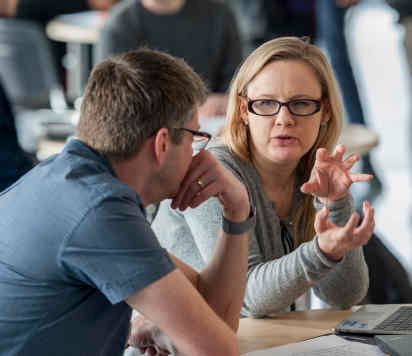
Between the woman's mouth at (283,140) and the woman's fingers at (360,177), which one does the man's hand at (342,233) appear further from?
the woman's mouth at (283,140)

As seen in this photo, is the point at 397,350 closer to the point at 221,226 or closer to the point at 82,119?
the point at 221,226

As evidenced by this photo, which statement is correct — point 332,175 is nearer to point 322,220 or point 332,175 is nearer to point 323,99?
point 322,220

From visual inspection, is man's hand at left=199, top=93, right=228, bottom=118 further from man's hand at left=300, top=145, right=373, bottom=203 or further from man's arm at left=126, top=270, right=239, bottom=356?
man's arm at left=126, top=270, right=239, bottom=356

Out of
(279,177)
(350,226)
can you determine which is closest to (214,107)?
(279,177)

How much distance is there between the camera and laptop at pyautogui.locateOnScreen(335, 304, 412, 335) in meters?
1.90

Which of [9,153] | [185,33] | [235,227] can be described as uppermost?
[235,227]

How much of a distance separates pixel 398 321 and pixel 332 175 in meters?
0.34

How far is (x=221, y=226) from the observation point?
2.13 metres

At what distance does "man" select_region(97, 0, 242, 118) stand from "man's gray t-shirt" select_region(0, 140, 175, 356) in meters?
2.98

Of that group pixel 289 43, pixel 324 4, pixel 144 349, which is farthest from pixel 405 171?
pixel 144 349

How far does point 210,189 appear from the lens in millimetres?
1998

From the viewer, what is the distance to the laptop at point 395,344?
174 centimetres

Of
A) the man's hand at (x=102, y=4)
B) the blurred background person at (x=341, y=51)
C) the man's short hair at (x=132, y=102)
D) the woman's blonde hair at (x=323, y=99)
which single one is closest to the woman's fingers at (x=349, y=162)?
the woman's blonde hair at (x=323, y=99)

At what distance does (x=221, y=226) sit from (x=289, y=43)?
1.64 ft
